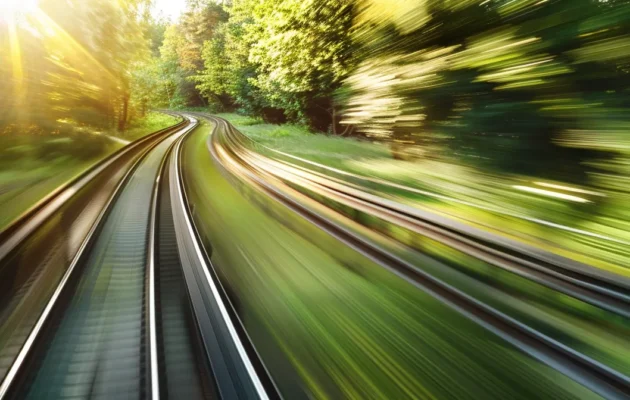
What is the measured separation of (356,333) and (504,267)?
2175 millimetres

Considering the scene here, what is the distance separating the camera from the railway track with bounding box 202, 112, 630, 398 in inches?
130

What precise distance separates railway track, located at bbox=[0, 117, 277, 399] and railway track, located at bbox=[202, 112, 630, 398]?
244 cm

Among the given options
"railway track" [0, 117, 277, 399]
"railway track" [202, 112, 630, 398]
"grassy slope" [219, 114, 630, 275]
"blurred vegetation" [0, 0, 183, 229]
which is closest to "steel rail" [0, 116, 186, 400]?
"railway track" [0, 117, 277, 399]

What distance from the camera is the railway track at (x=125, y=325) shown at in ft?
11.4

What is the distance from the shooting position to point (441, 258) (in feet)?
19.1

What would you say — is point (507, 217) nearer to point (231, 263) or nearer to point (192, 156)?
point (231, 263)

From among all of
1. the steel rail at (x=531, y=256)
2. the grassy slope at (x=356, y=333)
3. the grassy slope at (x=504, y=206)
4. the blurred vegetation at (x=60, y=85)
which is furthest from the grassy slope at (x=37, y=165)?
the grassy slope at (x=504, y=206)

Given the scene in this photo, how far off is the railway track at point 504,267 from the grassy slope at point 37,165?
660cm

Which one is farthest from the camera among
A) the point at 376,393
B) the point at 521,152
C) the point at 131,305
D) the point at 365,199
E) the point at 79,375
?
the point at 365,199

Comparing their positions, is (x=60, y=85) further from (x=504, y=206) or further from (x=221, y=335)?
(x=504, y=206)

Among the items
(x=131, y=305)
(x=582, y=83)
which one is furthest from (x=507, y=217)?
(x=131, y=305)

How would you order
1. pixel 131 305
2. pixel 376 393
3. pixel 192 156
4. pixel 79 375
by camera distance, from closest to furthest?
pixel 376 393 < pixel 79 375 < pixel 131 305 < pixel 192 156

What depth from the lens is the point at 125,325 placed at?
14.7 feet

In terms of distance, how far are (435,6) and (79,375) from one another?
28.9 feet
